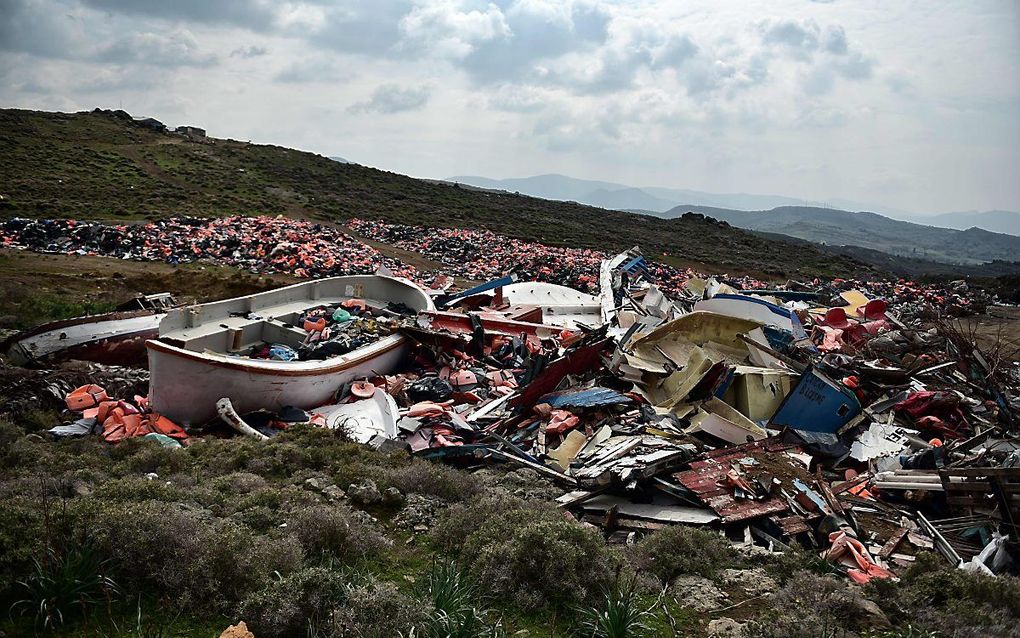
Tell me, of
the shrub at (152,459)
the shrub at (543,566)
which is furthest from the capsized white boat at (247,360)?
the shrub at (543,566)

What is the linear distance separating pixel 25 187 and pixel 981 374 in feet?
124

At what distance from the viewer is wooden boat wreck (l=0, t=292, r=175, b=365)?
842cm

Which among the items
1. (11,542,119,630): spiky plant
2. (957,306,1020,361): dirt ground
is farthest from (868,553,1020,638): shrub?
(957,306,1020,361): dirt ground

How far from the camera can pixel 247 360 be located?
7.64m

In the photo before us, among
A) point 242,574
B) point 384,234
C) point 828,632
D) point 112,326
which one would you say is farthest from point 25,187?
point 828,632

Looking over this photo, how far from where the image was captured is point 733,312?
36.0ft

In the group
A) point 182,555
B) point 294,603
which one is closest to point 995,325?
point 294,603

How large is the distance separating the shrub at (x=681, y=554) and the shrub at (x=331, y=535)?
79.5 inches

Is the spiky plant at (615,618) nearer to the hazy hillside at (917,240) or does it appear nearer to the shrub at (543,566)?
the shrub at (543,566)

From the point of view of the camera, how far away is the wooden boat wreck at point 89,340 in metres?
8.42

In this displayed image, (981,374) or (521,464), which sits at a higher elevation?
(981,374)

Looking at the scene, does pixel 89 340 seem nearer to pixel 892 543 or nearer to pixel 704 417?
pixel 704 417

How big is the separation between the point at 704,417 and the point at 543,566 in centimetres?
387

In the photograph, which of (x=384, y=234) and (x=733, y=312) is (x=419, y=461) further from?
(x=384, y=234)
